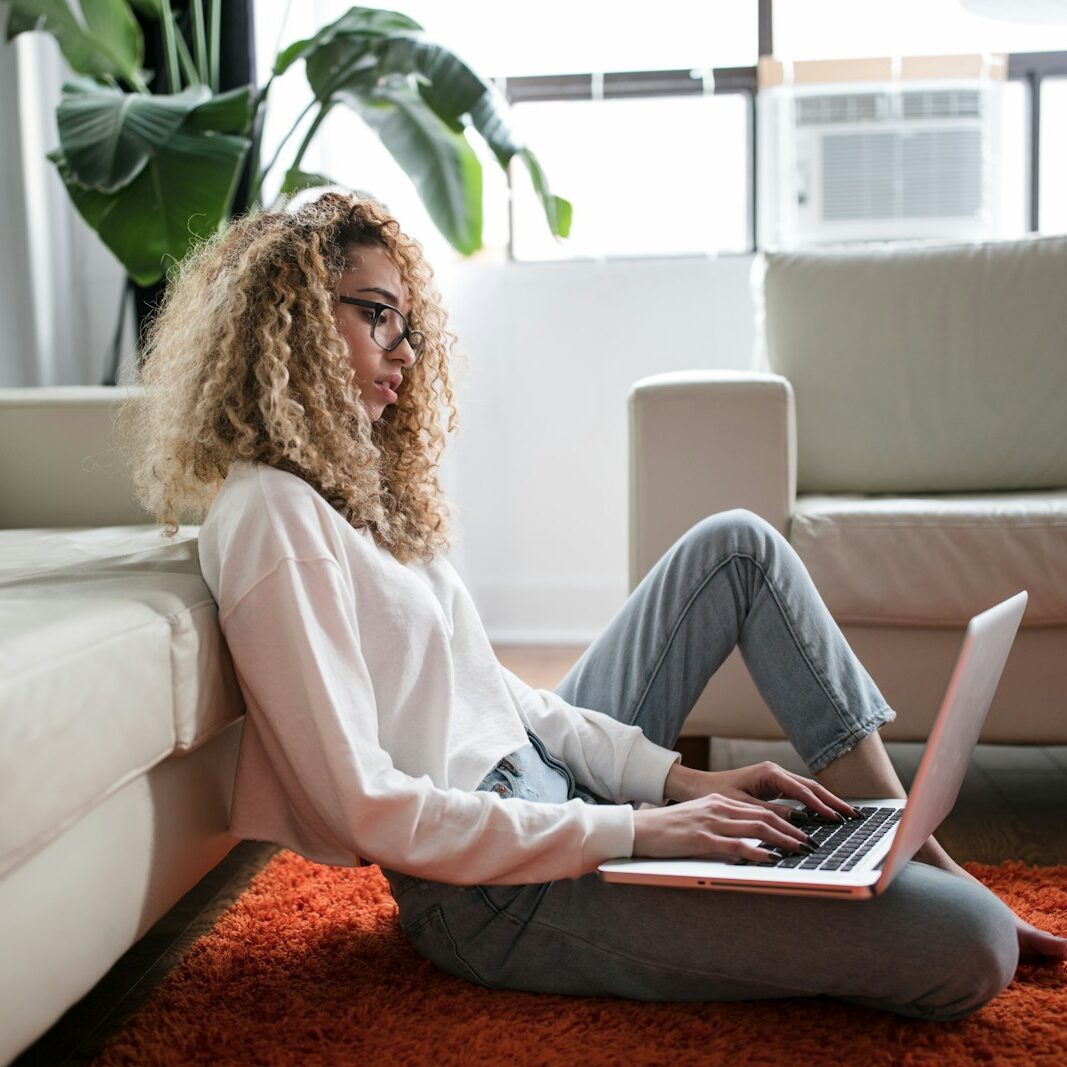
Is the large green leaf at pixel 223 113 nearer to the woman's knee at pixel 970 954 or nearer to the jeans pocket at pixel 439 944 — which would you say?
the jeans pocket at pixel 439 944

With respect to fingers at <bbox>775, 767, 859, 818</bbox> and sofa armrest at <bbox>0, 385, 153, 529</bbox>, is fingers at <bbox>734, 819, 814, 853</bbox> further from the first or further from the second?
sofa armrest at <bbox>0, 385, 153, 529</bbox>

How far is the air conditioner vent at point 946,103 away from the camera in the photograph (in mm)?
3250

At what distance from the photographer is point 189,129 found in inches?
98.3

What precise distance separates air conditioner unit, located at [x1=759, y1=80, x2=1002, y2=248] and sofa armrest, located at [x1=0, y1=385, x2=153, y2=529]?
2.03 metres

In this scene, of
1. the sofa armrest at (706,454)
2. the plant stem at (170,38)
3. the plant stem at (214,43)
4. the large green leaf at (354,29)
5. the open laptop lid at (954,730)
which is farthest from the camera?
the plant stem at (214,43)

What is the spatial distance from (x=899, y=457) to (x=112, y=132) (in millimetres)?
1564

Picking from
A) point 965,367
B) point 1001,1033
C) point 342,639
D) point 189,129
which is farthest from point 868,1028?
point 189,129

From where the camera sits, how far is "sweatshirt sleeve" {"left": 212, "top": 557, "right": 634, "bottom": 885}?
975mm

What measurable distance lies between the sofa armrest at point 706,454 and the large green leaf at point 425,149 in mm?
1059

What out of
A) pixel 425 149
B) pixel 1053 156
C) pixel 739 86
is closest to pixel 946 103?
pixel 1053 156

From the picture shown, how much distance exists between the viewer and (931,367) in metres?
2.26

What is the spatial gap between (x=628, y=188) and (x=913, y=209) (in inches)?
29.8

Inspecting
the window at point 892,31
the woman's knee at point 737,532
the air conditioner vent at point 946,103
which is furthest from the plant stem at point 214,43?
the woman's knee at point 737,532

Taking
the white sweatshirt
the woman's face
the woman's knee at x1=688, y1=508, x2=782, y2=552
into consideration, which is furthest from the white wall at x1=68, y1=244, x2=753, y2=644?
the white sweatshirt
